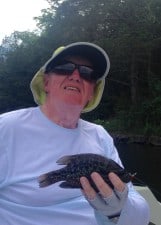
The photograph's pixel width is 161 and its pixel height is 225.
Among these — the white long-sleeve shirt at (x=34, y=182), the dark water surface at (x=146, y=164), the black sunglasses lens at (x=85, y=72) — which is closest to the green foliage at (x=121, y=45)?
the dark water surface at (x=146, y=164)

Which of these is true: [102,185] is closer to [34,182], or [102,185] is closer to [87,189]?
[87,189]

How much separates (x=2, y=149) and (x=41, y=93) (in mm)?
431

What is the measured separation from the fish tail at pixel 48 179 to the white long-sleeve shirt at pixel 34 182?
180mm

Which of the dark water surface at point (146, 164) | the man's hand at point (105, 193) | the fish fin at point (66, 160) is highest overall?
the fish fin at point (66, 160)

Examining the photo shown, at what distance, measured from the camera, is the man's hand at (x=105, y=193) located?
1.94 meters

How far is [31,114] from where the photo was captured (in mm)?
2400

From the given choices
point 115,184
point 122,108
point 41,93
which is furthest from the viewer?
point 122,108

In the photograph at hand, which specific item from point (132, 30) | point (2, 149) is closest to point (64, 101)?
point (2, 149)

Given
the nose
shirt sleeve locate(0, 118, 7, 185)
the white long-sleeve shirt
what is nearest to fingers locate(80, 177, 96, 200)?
the white long-sleeve shirt

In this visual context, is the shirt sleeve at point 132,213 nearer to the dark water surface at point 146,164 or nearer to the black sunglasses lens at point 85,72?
the black sunglasses lens at point 85,72

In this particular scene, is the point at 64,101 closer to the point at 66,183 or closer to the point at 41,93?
the point at 41,93

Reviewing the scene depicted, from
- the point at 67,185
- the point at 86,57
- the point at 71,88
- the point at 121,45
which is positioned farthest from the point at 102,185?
the point at 121,45

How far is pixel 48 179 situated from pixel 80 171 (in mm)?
144

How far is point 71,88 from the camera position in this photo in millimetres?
2381
